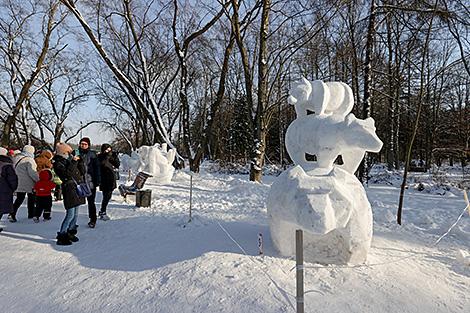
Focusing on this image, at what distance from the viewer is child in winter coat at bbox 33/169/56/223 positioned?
7008 mm

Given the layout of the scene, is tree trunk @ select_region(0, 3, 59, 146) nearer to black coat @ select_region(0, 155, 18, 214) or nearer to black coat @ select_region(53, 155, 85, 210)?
black coat @ select_region(0, 155, 18, 214)

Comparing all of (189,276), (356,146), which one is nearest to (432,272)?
(356,146)

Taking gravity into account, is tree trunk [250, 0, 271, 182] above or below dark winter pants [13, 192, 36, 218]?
above

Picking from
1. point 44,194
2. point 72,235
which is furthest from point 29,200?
point 72,235

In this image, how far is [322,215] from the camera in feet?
11.6

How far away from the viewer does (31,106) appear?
25.9 meters

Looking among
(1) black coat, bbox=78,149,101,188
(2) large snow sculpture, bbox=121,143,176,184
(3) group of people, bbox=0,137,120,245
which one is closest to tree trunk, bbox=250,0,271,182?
(2) large snow sculpture, bbox=121,143,176,184

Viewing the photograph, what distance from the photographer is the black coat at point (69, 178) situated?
5.61 metres

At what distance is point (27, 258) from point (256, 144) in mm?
9365

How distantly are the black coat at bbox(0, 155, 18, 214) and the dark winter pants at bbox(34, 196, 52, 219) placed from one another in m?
0.80

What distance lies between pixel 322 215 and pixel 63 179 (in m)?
4.43

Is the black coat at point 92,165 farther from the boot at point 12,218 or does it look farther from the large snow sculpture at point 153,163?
the large snow sculpture at point 153,163

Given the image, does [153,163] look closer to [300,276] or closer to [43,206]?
[43,206]

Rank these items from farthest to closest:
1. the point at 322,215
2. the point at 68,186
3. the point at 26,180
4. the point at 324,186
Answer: the point at 26,180 → the point at 68,186 → the point at 324,186 → the point at 322,215
